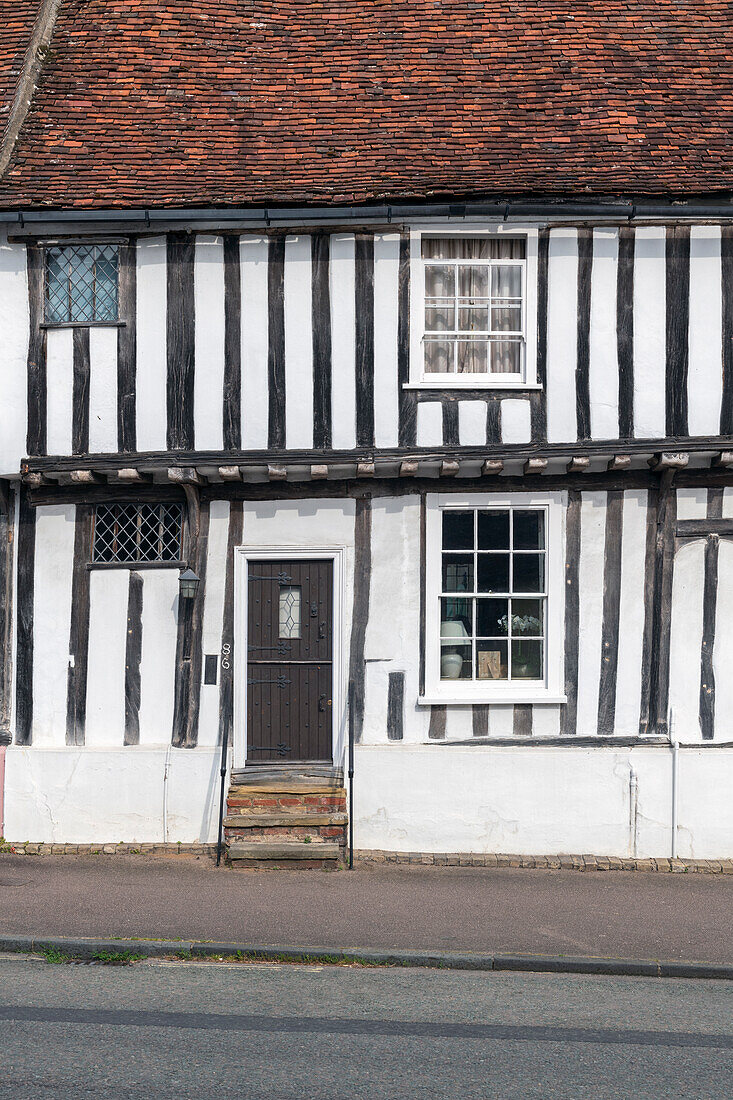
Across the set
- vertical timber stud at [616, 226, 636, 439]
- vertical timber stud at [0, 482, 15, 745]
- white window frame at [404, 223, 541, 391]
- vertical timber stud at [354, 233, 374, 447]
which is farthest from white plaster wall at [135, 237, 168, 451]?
vertical timber stud at [616, 226, 636, 439]

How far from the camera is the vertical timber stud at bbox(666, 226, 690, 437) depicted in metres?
10.2

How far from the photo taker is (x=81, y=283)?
416 inches

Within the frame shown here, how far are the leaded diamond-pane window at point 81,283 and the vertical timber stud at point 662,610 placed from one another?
5.68 metres

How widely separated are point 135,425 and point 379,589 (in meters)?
2.84

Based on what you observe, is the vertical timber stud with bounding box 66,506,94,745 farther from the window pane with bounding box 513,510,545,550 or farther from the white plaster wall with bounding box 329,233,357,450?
the window pane with bounding box 513,510,545,550

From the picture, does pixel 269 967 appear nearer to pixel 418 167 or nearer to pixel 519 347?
pixel 519 347

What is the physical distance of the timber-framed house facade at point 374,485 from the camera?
403 inches

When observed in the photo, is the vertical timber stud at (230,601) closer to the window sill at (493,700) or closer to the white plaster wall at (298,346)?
the white plaster wall at (298,346)

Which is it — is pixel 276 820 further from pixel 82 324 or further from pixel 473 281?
pixel 473 281

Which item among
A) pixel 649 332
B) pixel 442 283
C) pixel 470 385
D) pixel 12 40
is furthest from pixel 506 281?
pixel 12 40

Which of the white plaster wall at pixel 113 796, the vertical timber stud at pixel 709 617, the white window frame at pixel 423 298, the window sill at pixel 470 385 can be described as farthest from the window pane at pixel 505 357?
the white plaster wall at pixel 113 796

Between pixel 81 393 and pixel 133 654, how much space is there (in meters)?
2.60

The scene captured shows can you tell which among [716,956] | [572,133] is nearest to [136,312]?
[572,133]

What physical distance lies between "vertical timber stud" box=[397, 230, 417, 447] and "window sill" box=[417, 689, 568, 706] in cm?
247
